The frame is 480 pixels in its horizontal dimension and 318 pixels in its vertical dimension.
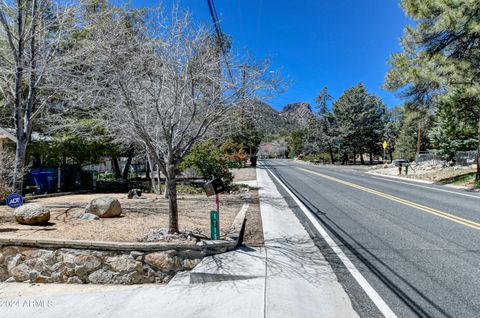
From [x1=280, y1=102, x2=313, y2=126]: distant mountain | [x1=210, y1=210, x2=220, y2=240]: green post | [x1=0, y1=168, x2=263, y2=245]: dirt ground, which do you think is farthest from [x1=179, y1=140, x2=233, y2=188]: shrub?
[x1=210, y1=210, x2=220, y2=240]: green post

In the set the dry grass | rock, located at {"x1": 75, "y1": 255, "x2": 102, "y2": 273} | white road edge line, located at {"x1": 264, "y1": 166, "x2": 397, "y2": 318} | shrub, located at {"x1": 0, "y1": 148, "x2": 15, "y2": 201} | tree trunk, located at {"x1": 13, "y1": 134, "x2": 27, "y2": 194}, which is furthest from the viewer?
shrub, located at {"x1": 0, "y1": 148, "x2": 15, "y2": 201}

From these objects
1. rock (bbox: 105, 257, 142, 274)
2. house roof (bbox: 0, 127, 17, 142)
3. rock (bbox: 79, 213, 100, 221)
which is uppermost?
house roof (bbox: 0, 127, 17, 142)

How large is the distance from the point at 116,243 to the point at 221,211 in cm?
423

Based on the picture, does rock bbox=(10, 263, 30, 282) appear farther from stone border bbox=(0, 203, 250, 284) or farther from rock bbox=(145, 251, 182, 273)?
rock bbox=(145, 251, 182, 273)

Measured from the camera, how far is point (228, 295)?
3826mm

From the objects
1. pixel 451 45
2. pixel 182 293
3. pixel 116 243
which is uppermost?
pixel 451 45

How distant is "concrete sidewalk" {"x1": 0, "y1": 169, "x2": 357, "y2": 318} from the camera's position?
3.46m

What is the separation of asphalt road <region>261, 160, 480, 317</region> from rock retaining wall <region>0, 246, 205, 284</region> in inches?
103

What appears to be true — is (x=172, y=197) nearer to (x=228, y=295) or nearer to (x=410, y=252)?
(x=228, y=295)

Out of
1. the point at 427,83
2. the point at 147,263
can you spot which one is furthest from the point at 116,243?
the point at 427,83

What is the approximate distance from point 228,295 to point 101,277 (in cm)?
246

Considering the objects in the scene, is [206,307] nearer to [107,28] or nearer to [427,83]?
[107,28]

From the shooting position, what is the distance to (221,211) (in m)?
8.95

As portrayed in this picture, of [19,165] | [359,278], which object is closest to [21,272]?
[19,165]
